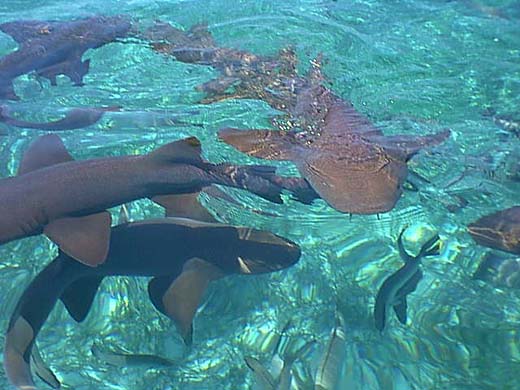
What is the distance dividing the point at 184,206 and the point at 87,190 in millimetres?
701

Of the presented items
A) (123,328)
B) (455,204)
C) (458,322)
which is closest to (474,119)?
(455,204)

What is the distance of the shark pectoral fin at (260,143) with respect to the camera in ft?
16.4

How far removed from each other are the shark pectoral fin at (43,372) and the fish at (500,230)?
3065 millimetres

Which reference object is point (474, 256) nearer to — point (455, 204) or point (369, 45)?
point (455, 204)

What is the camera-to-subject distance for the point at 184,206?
447 centimetres

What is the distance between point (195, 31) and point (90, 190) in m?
3.92

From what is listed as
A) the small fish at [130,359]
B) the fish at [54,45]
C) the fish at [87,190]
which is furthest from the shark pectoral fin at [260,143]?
the fish at [54,45]

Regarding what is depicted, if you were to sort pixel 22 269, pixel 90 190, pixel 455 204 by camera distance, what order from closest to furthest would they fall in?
1. pixel 90 190
2. pixel 22 269
3. pixel 455 204

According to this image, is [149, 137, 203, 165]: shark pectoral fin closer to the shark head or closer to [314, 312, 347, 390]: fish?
the shark head

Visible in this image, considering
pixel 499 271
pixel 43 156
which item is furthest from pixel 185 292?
pixel 499 271

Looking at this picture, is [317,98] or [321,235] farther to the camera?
[317,98]

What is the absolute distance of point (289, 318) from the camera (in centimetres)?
429

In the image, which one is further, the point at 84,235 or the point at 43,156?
the point at 43,156

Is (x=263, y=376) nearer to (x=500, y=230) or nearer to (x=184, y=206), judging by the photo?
(x=184, y=206)
